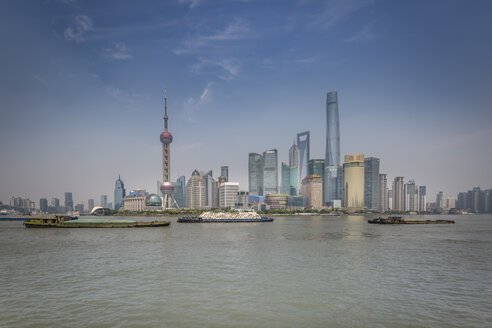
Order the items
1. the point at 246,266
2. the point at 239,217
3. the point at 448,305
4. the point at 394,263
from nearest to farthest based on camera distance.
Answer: the point at 448,305, the point at 246,266, the point at 394,263, the point at 239,217

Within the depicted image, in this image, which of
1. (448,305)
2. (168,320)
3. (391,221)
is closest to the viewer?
(168,320)

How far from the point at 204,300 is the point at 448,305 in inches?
770

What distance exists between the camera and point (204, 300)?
23266 millimetres

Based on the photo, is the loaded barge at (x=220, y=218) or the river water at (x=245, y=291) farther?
the loaded barge at (x=220, y=218)

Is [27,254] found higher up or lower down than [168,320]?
lower down

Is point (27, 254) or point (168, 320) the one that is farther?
point (27, 254)

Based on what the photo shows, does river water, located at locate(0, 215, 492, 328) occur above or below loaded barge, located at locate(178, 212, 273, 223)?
above

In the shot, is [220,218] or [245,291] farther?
[220,218]

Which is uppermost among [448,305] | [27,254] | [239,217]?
[448,305]

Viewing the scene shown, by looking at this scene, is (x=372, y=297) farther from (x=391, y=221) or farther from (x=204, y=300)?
(x=391, y=221)

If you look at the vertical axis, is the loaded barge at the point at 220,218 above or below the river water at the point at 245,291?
below

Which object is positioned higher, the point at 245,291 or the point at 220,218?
the point at 245,291

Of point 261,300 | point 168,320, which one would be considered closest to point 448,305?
point 261,300

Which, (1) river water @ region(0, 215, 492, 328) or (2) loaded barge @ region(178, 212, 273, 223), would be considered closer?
(1) river water @ region(0, 215, 492, 328)
